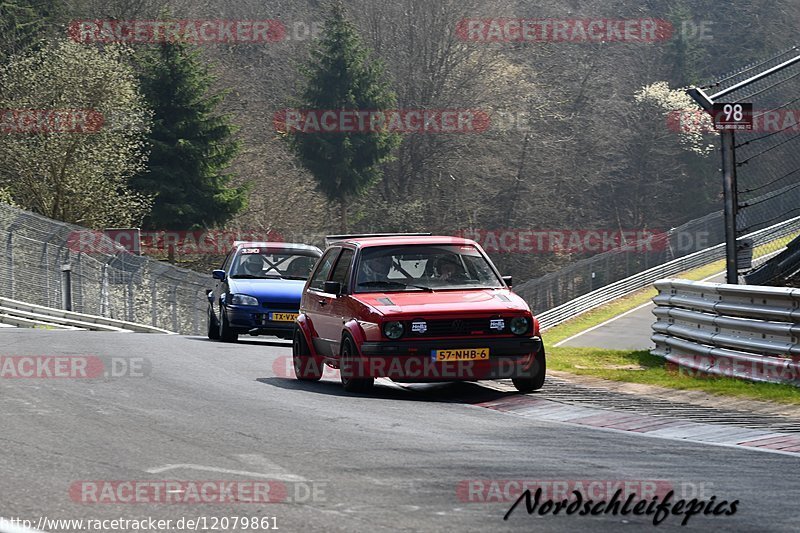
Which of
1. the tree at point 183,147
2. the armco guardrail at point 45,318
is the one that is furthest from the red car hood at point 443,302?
the tree at point 183,147

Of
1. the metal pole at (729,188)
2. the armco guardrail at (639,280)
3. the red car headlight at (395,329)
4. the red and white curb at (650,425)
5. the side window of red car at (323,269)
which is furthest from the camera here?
the armco guardrail at (639,280)

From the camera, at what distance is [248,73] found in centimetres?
8519

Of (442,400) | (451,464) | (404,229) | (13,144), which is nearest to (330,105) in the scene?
(404,229)

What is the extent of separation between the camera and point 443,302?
42.0 feet

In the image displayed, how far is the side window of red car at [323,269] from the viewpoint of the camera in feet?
47.9

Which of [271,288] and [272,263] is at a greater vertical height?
[272,263]

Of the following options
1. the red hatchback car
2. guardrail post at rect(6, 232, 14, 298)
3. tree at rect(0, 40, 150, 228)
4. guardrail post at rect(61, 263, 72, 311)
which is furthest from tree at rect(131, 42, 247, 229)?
the red hatchback car

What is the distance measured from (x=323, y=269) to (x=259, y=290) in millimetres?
6011

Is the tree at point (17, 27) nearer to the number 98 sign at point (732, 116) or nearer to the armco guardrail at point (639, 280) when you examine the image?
the armco guardrail at point (639, 280)

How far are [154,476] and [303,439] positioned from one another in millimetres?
1748

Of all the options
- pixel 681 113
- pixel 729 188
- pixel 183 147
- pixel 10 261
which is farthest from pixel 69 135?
pixel 681 113

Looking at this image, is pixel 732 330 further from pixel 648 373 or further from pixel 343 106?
pixel 343 106

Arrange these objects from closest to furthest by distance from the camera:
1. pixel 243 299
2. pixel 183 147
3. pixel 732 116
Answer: pixel 732 116 → pixel 243 299 → pixel 183 147

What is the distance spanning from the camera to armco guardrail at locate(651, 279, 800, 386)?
42.7 feet
